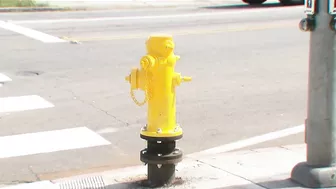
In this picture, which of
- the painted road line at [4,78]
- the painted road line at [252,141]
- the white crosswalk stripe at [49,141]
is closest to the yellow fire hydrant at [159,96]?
the painted road line at [252,141]

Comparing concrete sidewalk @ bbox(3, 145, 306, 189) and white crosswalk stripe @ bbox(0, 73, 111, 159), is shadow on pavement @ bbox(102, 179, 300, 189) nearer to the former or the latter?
concrete sidewalk @ bbox(3, 145, 306, 189)

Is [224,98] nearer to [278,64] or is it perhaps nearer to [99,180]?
[278,64]

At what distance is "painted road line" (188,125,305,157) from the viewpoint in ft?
23.5

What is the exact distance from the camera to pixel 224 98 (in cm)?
970

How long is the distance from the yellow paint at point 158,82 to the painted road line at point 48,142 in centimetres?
203

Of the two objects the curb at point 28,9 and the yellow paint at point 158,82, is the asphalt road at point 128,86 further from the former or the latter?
the curb at point 28,9

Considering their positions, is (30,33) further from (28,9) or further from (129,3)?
(129,3)

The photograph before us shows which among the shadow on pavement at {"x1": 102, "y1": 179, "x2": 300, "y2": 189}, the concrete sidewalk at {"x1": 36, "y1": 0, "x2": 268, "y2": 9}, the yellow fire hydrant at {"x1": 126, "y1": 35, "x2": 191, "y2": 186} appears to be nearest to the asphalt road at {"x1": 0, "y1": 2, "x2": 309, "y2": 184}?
the shadow on pavement at {"x1": 102, "y1": 179, "x2": 300, "y2": 189}

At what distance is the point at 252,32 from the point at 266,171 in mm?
10851

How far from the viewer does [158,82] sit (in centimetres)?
543

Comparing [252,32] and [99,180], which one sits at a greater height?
[252,32]

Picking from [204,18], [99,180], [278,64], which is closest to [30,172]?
[99,180]

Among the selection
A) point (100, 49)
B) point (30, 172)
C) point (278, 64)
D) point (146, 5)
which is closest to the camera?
point (30, 172)

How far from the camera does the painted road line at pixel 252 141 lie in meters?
7.17
